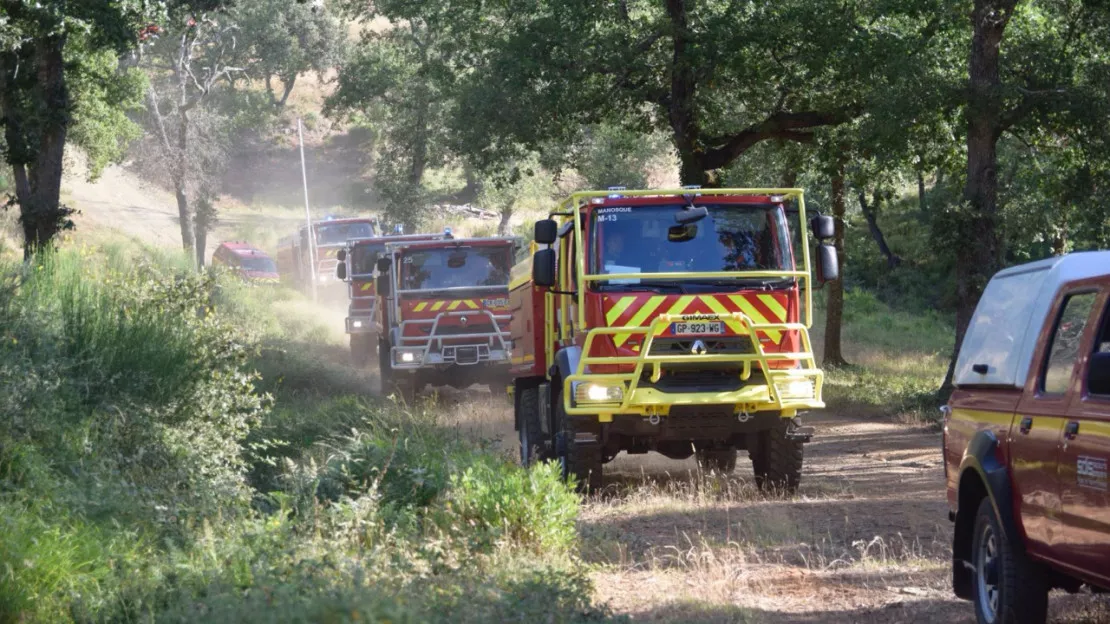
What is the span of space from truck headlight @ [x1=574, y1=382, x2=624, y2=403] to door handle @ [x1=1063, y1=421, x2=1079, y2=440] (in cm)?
564

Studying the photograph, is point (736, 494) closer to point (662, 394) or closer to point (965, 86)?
point (662, 394)

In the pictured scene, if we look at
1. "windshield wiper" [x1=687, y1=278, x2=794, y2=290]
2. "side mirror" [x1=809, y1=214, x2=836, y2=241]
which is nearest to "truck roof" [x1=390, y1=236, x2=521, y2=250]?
"windshield wiper" [x1=687, y1=278, x2=794, y2=290]

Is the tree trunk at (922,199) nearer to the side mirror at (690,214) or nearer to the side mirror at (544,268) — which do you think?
the side mirror at (690,214)

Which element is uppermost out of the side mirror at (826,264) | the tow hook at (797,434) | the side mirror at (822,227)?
the side mirror at (822,227)

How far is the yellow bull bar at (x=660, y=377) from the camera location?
36.1 feet

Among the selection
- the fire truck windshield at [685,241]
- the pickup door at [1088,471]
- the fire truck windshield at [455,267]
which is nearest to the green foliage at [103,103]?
the fire truck windshield at [455,267]

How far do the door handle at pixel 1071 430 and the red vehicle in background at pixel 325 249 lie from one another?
110 ft

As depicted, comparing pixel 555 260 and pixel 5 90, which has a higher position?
pixel 5 90

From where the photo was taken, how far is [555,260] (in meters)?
11.6

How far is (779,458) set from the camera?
38.5ft

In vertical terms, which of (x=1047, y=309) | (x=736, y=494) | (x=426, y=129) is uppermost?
(x=426, y=129)

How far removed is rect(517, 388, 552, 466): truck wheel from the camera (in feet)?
43.9

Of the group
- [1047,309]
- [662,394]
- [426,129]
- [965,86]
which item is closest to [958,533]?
[1047,309]

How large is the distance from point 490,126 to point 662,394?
12093 mm
